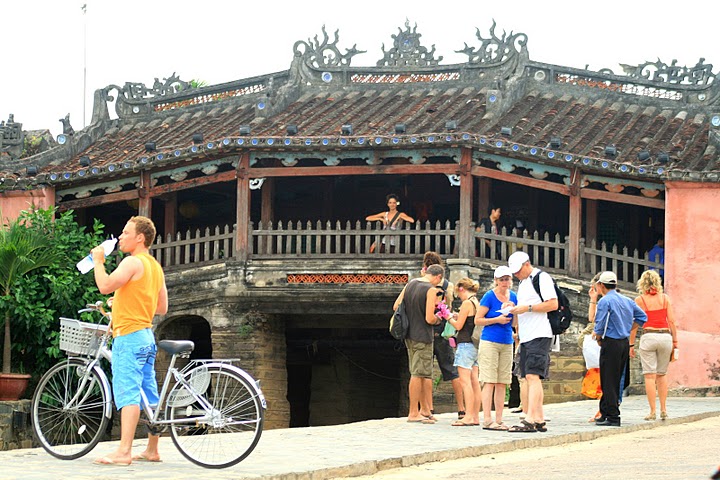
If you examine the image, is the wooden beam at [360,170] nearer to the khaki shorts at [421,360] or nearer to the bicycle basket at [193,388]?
the khaki shorts at [421,360]

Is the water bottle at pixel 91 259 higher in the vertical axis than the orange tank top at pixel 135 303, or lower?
higher

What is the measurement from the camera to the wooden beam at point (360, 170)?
21.4 meters

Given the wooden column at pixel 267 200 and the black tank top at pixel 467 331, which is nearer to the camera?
the black tank top at pixel 467 331

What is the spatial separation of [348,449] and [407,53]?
1496 centimetres

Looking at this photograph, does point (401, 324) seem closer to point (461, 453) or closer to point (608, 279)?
point (608, 279)

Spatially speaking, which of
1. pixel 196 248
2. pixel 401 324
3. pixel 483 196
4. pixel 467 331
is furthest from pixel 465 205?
pixel 401 324

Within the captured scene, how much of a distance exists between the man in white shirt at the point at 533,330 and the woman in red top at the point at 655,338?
1.91 meters

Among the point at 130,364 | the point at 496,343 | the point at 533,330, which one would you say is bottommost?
the point at 130,364

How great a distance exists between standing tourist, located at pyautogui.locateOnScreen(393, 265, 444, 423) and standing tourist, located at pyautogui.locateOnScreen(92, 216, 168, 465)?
468cm

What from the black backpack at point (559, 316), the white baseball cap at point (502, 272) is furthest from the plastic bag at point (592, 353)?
the white baseball cap at point (502, 272)

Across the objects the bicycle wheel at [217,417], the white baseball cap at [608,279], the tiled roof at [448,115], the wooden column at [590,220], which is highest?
the tiled roof at [448,115]

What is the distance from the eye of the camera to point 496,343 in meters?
13.2

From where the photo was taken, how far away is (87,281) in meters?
21.9

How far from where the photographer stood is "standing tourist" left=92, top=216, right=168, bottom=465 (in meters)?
9.56
